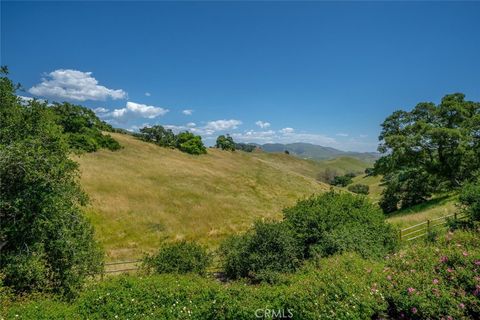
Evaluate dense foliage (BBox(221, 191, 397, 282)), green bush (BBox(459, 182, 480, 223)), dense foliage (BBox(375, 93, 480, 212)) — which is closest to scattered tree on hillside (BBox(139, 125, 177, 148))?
dense foliage (BBox(375, 93, 480, 212))

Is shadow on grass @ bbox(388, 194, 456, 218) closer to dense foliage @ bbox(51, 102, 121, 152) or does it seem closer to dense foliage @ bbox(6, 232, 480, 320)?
dense foliage @ bbox(6, 232, 480, 320)

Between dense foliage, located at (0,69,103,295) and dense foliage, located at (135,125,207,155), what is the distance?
61.9 m

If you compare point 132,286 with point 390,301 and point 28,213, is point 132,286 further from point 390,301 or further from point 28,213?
point 390,301

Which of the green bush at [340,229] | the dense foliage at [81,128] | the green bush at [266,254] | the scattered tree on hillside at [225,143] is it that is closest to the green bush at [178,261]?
the green bush at [266,254]

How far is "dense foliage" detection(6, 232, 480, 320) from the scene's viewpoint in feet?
28.2

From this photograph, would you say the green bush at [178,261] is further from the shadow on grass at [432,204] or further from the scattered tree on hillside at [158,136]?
the scattered tree on hillside at [158,136]

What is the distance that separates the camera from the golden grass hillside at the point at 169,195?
31219 mm

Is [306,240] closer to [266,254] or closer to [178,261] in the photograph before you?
[266,254]

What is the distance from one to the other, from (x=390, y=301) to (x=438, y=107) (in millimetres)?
33012

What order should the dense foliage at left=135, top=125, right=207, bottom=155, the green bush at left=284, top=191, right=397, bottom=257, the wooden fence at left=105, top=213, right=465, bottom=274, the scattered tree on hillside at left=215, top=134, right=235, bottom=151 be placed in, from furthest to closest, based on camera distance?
the scattered tree on hillside at left=215, top=134, right=235, bottom=151 < the dense foliage at left=135, top=125, right=207, bottom=155 < the wooden fence at left=105, top=213, right=465, bottom=274 < the green bush at left=284, top=191, right=397, bottom=257

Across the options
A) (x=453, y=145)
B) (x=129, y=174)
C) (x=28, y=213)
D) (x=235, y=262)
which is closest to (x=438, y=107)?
(x=453, y=145)

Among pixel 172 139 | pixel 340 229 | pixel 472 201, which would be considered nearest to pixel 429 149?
pixel 472 201

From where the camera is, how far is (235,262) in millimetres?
16938

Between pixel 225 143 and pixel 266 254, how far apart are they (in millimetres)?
82579
